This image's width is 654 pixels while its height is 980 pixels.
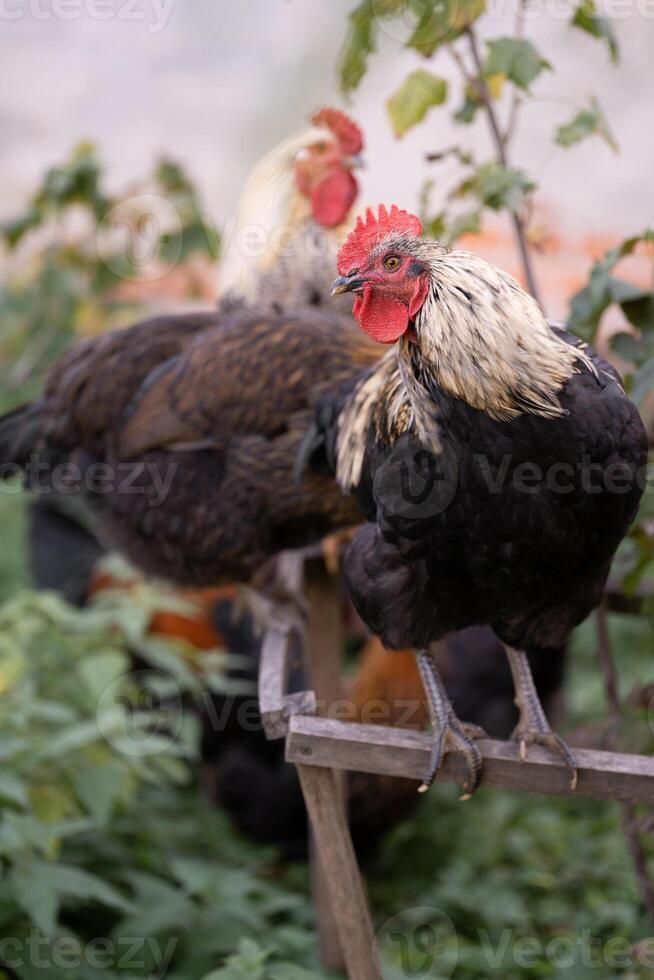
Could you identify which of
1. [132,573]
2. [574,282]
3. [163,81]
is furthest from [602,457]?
[163,81]

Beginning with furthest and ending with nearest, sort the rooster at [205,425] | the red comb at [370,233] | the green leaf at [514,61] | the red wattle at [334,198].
Answer: the red wattle at [334,198] → the rooster at [205,425] → the green leaf at [514,61] → the red comb at [370,233]

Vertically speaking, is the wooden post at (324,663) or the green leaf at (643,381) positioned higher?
the green leaf at (643,381)

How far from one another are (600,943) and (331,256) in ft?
8.33

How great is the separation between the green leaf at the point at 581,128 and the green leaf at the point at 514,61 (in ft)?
0.49

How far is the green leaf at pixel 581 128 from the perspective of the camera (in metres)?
2.37

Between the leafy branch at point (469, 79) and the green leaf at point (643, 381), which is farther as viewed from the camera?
the leafy branch at point (469, 79)

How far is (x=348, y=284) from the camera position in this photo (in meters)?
1.79

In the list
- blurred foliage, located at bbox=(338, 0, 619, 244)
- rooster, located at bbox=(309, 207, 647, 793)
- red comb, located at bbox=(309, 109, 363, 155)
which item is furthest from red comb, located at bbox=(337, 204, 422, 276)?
red comb, located at bbox=(309, 109, 363, 155)

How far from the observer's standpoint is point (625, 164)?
6.83m

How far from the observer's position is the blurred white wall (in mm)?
6508

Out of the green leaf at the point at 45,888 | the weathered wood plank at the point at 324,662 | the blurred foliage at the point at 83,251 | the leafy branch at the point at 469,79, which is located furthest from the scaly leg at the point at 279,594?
the blurred foliage at the point at 83,251

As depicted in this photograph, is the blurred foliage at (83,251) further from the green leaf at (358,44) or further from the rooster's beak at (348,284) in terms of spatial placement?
the rooster's beak at (348,284)

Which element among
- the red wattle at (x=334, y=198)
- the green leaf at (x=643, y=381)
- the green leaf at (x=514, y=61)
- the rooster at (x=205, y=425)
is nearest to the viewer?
the green leaf at (x=643, y=381)

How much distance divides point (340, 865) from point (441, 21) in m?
2.01
